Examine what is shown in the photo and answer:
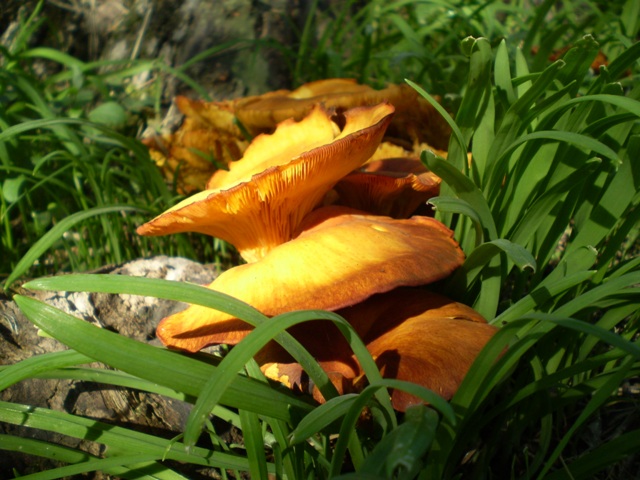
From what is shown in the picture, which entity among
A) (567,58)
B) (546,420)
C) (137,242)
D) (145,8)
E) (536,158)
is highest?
(145,8)

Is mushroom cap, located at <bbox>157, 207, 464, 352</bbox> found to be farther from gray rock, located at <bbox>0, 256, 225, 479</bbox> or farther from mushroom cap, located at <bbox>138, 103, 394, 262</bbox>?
gray rock, located at <bbox>0, 256, 225, 479</bbox>

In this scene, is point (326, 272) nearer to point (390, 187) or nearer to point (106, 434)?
point (390, 187)

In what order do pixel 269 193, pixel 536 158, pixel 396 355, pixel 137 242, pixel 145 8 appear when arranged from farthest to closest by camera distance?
pixel 145 8, pixel 137 242, pixel 536 158, pixel 269 193, pixel 396 355

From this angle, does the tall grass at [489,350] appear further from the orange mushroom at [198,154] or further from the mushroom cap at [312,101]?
the orange mushroom at [198,154]

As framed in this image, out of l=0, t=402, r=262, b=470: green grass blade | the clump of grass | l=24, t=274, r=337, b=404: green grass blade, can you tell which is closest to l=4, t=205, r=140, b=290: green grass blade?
the clump of grass

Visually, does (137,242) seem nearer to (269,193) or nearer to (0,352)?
(0,352)

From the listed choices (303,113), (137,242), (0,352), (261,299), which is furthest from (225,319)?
(137,242)

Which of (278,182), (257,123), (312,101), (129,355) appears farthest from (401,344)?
(257,123)
